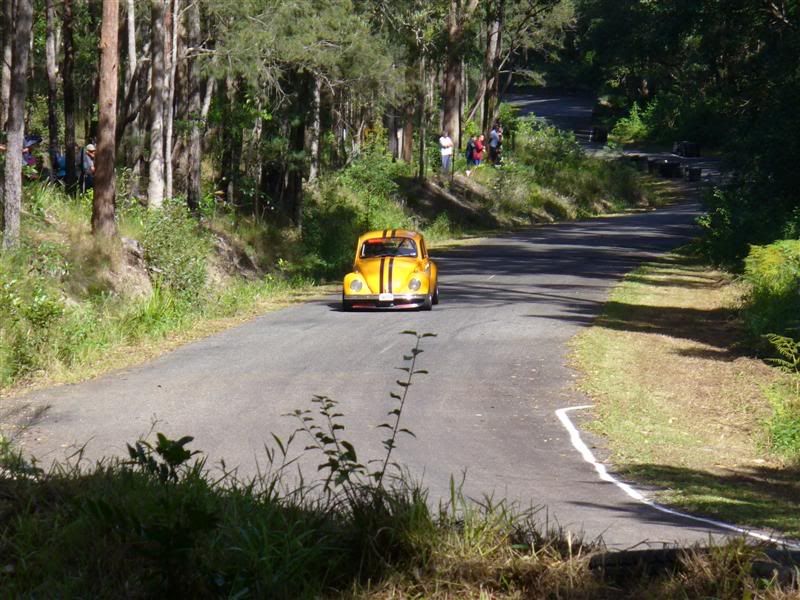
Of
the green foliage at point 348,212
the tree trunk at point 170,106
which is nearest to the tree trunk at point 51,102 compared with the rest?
the tree trunk at point 170,106

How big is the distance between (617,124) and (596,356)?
240ft

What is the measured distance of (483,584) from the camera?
612 cm

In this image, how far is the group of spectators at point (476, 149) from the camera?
171 feet

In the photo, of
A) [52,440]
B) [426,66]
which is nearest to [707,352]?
[52,440]

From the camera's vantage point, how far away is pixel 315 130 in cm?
3856

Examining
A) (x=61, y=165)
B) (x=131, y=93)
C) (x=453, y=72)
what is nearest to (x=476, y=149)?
(x=453, y=72)

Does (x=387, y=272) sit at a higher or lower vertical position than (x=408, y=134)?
lower

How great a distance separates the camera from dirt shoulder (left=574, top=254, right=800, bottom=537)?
11.1 meters

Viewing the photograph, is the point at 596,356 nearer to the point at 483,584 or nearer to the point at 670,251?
the point at 483,584

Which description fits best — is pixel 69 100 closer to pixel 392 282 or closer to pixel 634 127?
pixel 392 282

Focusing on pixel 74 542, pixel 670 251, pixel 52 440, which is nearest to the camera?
pixel 74 542

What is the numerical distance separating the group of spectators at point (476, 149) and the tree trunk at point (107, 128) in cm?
2751

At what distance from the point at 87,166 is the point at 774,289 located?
1947cm

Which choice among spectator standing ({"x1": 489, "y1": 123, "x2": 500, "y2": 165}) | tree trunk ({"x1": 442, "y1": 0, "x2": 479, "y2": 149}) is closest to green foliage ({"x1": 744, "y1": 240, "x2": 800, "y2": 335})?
tree trunk ({"x1": 442, "y1": 0, "x2": 479, "y2": 149})
